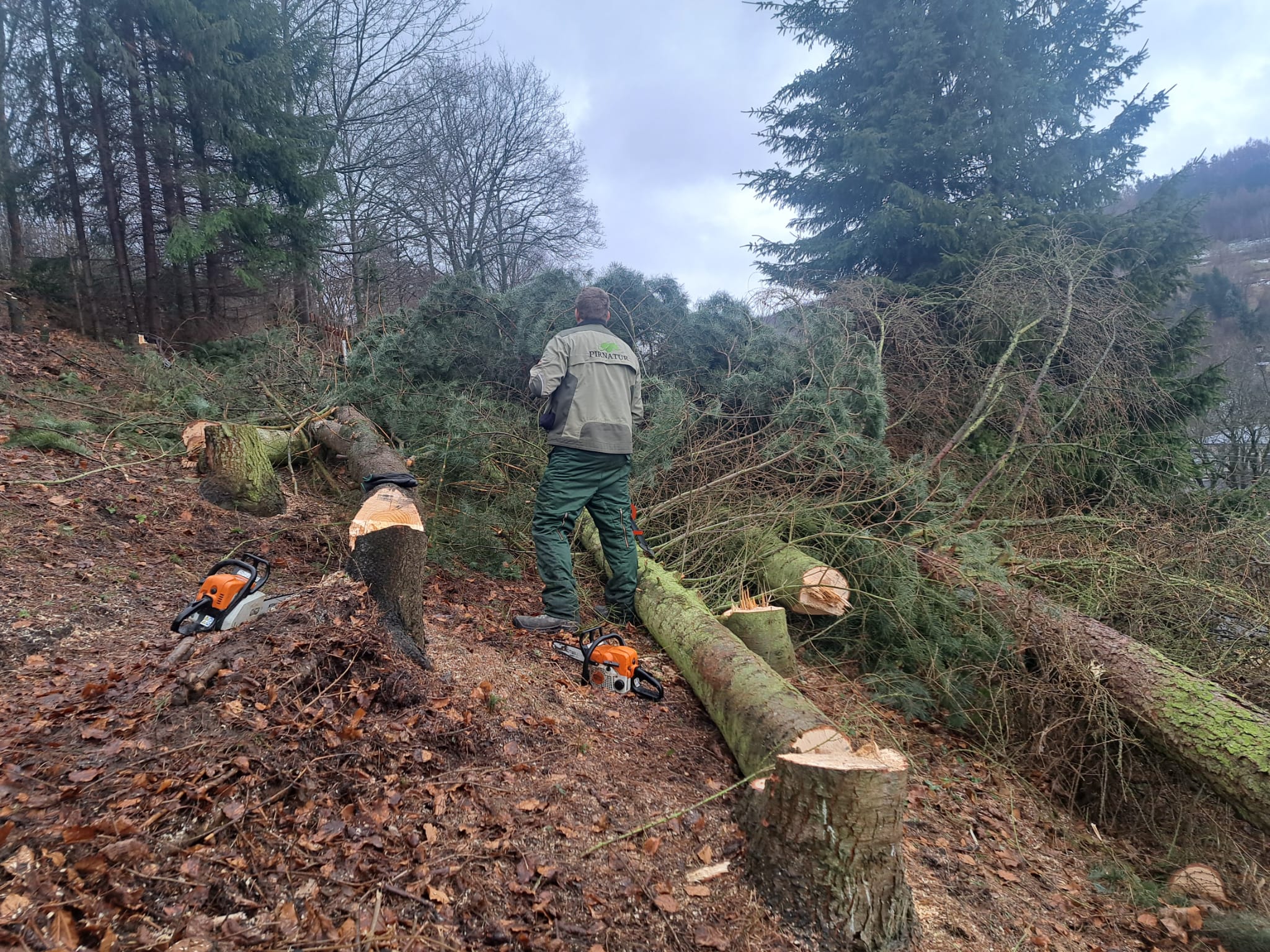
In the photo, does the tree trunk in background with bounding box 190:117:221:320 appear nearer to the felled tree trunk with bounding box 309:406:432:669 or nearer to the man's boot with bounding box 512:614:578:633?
the man's boot with bounding box 512:614:578:633

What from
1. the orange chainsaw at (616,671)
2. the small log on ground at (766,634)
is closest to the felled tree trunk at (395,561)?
the orange chainsaw at (616,671)

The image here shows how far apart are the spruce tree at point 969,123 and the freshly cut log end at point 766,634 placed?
20.3 feet

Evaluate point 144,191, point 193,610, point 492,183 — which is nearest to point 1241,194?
point 492,183

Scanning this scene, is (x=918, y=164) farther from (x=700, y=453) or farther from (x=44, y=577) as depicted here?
(x=44, y=577)

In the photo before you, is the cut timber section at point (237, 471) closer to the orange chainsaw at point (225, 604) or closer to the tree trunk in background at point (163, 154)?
the orange chainsaw at point (225, 604)

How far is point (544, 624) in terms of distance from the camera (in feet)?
12.8

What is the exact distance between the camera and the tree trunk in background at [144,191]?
1014 centimetres

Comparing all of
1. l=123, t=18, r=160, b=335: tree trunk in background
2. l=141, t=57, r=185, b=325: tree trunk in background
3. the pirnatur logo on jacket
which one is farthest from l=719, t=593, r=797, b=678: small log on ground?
l=123, t=18, r=160, b=335: tree trunk in background

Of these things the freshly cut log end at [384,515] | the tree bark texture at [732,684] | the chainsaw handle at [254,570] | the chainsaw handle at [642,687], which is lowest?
the chainsaw handle at [642,687]

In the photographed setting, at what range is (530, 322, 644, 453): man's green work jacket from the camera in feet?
13.2

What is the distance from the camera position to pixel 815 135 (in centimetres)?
1062

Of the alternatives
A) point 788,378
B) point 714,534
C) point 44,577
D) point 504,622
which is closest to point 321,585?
point 504,622

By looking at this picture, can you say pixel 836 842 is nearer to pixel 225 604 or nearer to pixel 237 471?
pixel 225 604

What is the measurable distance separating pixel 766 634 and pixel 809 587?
0.67 metres
